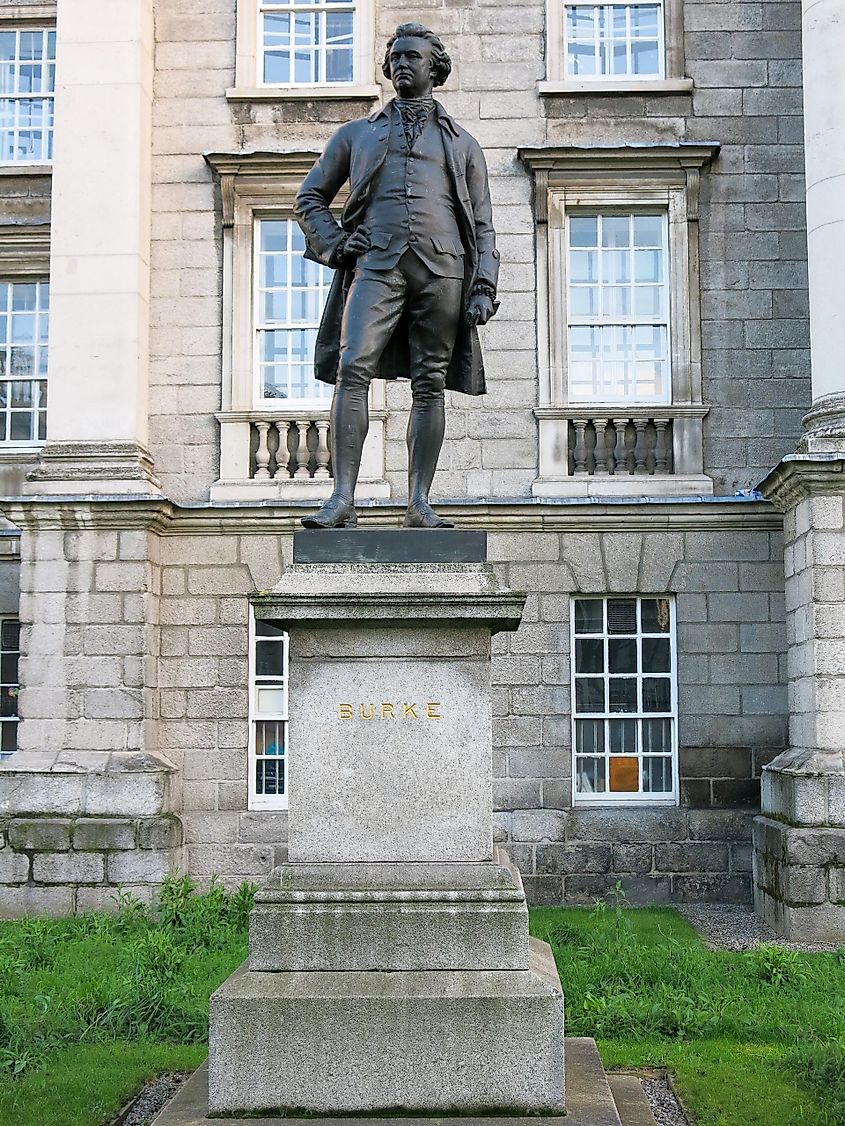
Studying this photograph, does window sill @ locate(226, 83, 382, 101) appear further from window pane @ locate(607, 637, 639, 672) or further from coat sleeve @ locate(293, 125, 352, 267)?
Result: coat sleeve @ locate(293, 125, 352, 267)

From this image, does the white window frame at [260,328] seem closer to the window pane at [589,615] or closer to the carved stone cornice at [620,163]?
the carved stone cornice at [620,163]

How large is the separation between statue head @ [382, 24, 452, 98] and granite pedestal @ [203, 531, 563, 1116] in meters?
2.28

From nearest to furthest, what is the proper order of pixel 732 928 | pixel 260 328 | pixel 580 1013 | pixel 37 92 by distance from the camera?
pixel 580 1013
pixel 732 928
pixel 260 328
pixel 37 92

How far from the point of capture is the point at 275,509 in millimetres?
14430

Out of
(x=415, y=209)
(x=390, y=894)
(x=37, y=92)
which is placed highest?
(x=37, y=92)

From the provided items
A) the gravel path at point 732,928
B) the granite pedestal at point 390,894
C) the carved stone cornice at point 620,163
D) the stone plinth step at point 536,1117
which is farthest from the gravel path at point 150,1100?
the carved stone cornice at point 620,163

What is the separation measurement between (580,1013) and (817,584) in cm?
529

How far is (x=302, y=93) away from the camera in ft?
49.4

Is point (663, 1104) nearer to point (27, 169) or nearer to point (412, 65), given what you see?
point (412, 65)

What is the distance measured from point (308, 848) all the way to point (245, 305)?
9.84 metres

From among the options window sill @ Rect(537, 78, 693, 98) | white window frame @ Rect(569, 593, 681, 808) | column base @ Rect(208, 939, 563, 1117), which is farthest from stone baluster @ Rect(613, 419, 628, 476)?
column base @ Rect(208, 939, 563, 1117)

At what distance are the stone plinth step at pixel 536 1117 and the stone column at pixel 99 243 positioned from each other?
8.87m

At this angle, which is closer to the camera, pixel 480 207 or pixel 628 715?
pixel 480 207

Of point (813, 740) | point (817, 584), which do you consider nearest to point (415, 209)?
point (817, 584)
